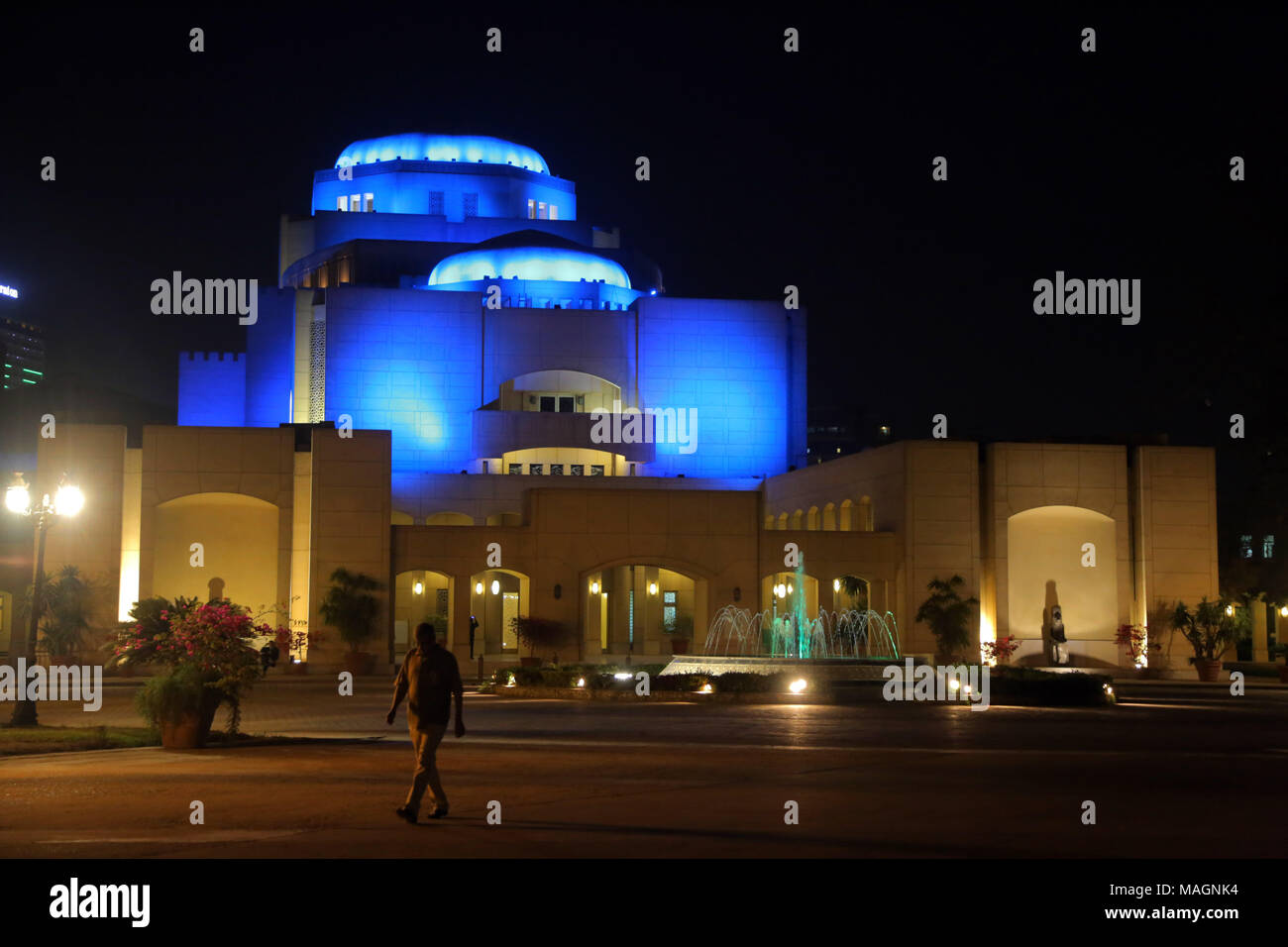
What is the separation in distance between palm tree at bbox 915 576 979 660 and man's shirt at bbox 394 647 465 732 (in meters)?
26.1

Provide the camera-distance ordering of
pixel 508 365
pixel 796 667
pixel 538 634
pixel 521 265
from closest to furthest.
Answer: pixel 796 667
pixel 538 634
pixel 508 365
pixel 521 265

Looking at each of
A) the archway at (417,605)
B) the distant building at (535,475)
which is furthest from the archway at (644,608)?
the archway at (417,605)

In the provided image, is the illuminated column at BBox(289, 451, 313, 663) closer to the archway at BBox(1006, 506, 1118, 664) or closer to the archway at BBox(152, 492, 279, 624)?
the archway at BBox(152, 492, 279, 624)

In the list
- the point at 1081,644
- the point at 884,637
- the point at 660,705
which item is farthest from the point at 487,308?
the point at 660,705

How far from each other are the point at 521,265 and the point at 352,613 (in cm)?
2521

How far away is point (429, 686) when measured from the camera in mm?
10453

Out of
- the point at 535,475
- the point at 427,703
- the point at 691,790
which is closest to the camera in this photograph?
the point at 427,703

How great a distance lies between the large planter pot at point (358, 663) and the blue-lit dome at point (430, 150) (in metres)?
37.0

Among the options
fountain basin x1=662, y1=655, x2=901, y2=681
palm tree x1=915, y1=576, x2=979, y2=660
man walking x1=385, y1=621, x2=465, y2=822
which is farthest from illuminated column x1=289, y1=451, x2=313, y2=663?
man walking x1=385, y1=621, x2=465, y2=822

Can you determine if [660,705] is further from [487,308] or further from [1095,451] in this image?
[487,308]

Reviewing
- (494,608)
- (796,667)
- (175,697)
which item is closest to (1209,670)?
(796,667)

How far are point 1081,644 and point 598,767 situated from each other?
26205 mm

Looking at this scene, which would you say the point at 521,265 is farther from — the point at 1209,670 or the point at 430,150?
the point at 1209,670
